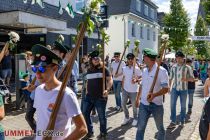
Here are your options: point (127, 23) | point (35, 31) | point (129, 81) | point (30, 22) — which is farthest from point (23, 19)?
point (127, 23)

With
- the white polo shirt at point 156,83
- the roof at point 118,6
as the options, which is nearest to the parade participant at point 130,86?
the white polo shirt at point 156,83

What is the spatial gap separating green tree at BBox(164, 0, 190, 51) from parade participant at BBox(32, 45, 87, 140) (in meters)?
38.7

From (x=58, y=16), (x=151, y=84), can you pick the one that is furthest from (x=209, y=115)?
(x=58, y=16)

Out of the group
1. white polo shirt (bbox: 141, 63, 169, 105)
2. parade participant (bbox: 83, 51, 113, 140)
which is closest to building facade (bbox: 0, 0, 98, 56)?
parade participant (bbox: 83, 51, 113, 140)

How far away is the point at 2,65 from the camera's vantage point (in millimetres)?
13914

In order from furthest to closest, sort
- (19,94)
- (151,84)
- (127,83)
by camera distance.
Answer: (19,94)
(127,83)
(151,84)

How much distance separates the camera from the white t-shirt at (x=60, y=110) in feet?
9.86

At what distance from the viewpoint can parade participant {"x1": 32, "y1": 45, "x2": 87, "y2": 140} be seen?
3.00 meters

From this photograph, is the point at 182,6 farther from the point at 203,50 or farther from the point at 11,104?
the point at 11,104

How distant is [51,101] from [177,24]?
42.0 metres

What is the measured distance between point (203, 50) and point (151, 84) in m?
53.3

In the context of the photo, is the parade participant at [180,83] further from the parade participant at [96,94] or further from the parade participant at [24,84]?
the parade participant at [24,84]

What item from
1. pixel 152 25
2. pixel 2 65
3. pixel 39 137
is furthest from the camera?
pixel 152 25

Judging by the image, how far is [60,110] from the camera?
9.86 feet
